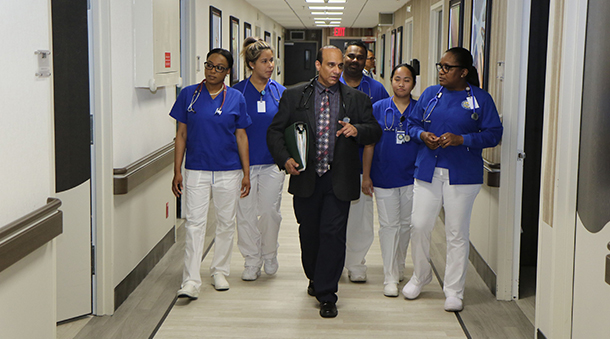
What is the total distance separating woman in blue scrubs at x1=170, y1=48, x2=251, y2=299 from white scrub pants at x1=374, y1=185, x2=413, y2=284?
0.86 meters

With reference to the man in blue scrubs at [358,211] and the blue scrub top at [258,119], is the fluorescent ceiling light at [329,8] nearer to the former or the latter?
the man in blue scrubs at [358,211]

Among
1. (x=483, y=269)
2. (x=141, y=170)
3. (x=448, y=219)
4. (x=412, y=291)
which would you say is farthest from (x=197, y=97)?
(x=483, y=269)

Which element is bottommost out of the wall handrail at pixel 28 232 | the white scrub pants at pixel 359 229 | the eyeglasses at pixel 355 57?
the white scrub pants at pixel 359 229

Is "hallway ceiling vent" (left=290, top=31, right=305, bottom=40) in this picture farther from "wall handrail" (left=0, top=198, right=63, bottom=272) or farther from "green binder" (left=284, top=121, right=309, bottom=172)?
"wall handrail" (left=0, top=198, right=63, bottom=272)

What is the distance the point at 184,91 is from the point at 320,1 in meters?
7.53

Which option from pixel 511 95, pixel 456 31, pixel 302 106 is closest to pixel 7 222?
pixel 302 106

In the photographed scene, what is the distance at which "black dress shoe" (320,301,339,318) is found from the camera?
11.3ft

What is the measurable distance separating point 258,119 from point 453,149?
1.25 meters

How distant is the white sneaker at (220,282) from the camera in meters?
3.89

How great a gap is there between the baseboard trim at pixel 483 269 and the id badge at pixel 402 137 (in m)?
1.05

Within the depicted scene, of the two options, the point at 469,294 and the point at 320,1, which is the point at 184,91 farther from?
the point at 320,1

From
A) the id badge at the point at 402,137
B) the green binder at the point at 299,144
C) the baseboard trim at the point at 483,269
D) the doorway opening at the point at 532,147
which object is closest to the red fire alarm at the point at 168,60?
the green binder at the point at 299,144

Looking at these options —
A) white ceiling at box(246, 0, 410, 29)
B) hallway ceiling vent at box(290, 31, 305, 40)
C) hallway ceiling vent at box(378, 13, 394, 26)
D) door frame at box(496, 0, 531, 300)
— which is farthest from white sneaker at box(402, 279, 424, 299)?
hallway ceiling vent at box(290, 31, 305, 40)

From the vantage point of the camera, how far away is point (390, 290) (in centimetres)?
381
